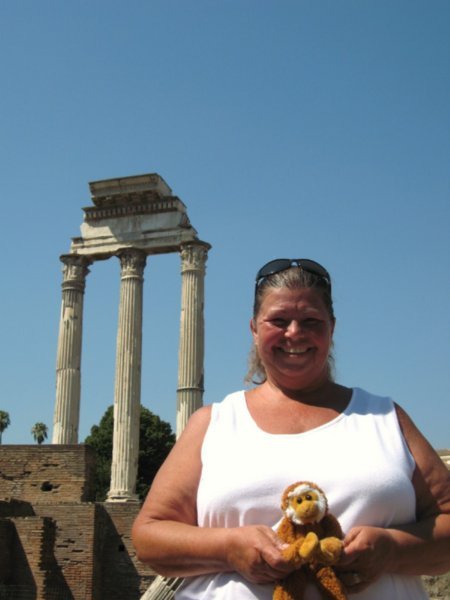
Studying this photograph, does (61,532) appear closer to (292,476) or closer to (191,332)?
(191,332)

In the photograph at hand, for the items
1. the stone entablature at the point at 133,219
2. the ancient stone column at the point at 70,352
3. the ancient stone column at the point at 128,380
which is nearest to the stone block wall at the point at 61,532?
Answer: the ancient stone column at the point at 128,380

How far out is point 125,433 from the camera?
23.0 metres

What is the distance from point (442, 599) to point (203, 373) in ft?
57.8

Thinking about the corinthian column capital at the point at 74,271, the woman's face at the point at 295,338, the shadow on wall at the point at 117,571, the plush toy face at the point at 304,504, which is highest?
the corinthian column capital at the point at 74,271

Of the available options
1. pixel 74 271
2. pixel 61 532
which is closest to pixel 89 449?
pixel 61 532

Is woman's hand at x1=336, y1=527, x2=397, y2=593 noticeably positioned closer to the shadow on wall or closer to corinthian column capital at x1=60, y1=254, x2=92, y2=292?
the shadow on wall

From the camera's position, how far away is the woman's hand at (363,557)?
7.21 ft

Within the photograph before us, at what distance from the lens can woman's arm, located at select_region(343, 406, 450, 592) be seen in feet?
7.27

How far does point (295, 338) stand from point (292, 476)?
46 centimetres

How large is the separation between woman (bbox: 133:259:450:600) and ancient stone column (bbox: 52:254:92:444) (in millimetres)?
21869

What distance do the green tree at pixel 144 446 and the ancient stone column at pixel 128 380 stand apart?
1476 centimetres

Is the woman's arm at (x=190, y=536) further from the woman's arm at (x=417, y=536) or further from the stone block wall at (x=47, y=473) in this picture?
the stone block wall at (x=47, y=473)

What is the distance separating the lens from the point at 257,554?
2191 millimetres

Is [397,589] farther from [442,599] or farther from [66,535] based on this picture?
[66,535]
